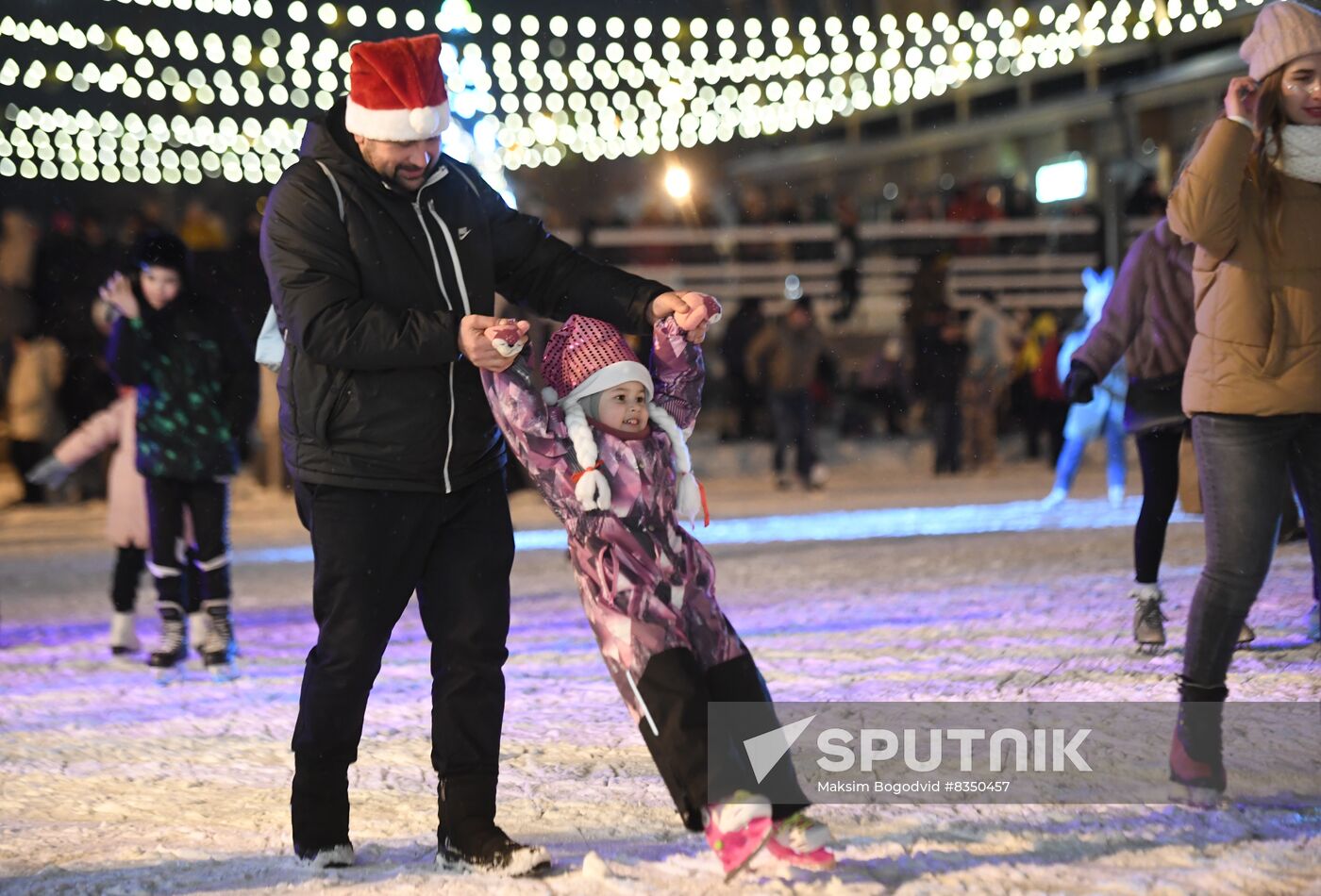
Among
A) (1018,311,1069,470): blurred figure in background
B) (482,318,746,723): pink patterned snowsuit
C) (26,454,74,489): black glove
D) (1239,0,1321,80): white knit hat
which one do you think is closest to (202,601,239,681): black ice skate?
(26,454,74,489): black glove

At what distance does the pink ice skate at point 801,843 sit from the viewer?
3.04 meters

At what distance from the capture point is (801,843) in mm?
3043

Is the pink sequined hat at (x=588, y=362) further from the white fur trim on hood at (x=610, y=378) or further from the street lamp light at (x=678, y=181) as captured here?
the street lamp light at (x=678, y=181)

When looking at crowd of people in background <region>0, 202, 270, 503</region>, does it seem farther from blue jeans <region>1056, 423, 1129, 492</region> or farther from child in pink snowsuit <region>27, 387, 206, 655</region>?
blue jeans <region>1056, 423, 1129, 492</region>

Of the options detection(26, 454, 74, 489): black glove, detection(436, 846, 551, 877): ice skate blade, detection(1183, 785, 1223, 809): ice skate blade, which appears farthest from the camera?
detection(26, 454, 74, 489): black glove

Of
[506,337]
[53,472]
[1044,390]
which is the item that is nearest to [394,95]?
[506,337]

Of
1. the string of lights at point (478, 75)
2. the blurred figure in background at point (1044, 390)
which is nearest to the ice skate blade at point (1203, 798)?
the string of lights at point (478, 75)

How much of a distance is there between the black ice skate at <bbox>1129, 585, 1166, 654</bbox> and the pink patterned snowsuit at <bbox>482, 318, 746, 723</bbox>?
2.56 meters

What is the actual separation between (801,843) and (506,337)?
1.15 metres

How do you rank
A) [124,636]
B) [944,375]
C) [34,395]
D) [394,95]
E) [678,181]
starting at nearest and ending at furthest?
[394,95] → [124,636] → [34,395] → [944,375] → [678,181]

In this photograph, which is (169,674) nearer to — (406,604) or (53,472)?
(53,472)

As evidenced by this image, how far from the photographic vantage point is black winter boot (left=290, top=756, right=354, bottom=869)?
132 inches

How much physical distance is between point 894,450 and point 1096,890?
12.9 m

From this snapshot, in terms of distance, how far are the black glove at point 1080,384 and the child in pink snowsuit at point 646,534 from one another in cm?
216
